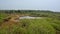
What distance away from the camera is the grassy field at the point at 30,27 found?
2467 millimetres

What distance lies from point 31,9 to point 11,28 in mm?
674

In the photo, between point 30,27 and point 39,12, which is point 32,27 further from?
point 39,12

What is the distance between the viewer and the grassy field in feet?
8.09

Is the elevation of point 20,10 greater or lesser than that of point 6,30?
greater

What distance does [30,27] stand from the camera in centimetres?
252

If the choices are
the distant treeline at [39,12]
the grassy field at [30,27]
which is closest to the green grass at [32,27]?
the grassy field at [30,27]

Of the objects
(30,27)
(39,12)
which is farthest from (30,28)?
(39,12)

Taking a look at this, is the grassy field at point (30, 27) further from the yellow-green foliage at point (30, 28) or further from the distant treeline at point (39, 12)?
the distant treeline at point (39, 12)

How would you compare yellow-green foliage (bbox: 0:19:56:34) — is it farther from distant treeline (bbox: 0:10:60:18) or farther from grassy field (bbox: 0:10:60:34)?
distant treeline (bbox: 0:10:60:18)

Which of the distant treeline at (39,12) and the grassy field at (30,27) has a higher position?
the distant treeline at (39,12)

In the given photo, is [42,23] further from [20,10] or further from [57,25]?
[20,10]

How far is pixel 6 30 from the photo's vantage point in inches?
97.3

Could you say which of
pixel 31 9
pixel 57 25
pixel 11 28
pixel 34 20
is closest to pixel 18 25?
pixel 11 28

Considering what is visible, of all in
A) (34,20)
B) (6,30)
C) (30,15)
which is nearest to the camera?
(6,30)
